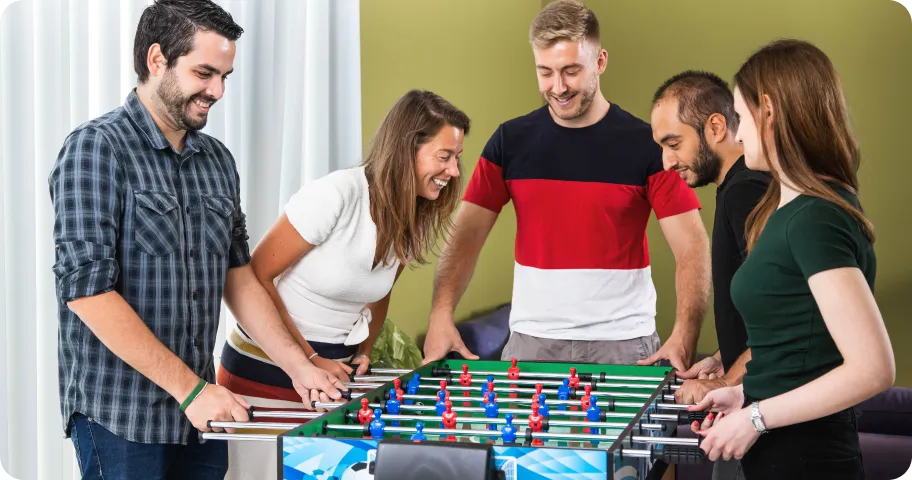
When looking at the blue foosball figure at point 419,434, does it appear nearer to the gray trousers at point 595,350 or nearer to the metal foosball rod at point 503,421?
the metal foosball rod at point 503,421

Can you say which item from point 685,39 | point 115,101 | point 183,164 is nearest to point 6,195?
point 115,101

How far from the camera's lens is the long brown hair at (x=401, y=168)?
252cm

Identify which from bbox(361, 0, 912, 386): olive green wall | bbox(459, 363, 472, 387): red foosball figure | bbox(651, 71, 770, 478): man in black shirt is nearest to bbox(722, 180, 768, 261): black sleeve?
bbox(651, 71, 770, 478): man in black shirt

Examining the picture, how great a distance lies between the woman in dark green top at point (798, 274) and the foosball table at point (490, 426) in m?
0.16

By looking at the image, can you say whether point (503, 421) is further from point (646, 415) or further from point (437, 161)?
point (437, 161)

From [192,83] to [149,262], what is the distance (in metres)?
0.40

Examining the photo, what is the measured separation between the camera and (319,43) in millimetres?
3777

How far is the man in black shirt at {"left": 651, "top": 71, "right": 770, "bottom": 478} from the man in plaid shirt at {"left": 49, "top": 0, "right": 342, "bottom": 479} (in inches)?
37.7

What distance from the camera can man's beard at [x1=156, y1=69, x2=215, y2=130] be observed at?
2.03 meters

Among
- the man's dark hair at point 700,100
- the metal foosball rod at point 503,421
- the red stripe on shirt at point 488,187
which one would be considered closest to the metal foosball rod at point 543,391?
the metal foosball rod at point 503,421

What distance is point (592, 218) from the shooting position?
2.90 metres

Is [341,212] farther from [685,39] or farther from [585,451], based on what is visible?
[685,39]

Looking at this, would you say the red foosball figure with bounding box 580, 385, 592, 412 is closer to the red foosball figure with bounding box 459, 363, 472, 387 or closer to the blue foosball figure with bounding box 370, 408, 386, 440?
the red foosball figure with bounding box 459, 363, 472, 387

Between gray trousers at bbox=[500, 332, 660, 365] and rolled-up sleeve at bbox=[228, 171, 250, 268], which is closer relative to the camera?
rolled-up sleeve at bbox=[228, 171, 250, 268]
